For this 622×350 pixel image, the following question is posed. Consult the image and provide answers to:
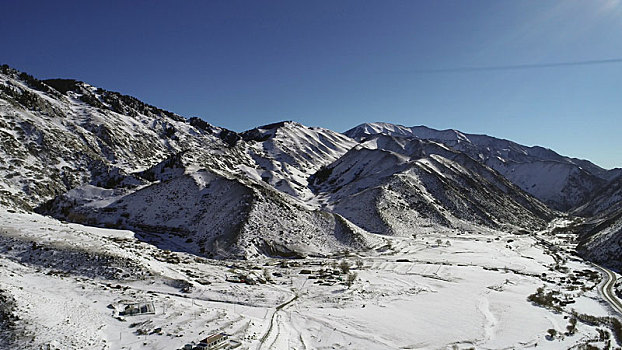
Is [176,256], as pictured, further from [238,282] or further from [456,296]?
[456,296]

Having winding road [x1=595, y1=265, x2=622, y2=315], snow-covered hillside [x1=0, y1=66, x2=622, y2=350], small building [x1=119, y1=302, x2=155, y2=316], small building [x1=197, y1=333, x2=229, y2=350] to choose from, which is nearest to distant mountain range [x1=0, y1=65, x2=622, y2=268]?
snow-covered hillside [x1=0, y1=66, x2=622, y2=350]

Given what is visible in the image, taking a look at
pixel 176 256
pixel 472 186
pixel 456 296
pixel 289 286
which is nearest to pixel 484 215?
pixel 472 186

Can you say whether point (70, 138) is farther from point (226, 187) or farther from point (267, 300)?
point (267, 300)

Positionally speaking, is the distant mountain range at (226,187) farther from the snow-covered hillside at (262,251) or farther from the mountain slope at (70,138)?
the snow-covered hillside at (262,251)

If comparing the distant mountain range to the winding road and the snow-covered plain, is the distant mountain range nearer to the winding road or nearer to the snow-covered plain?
the snow-covered plain

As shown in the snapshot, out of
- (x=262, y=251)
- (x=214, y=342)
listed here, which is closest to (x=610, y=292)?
(x=214, y=342)

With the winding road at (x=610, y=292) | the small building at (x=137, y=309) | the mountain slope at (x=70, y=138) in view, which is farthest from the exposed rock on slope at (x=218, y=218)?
the winding road at (x=610, y=292)
